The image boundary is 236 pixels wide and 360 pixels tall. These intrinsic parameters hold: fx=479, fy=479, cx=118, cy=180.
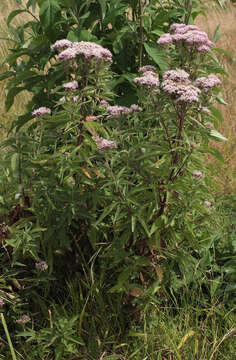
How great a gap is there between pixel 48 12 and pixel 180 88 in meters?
1.29

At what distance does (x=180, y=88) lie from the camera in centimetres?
201

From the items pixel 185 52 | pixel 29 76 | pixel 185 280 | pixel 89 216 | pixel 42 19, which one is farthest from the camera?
pixel 29 76

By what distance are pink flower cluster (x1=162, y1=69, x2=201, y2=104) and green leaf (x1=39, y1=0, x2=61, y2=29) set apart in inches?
43.3

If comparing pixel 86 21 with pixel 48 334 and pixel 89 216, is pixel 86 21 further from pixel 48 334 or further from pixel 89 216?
pixel 48 334

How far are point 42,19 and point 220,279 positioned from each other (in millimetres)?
1898

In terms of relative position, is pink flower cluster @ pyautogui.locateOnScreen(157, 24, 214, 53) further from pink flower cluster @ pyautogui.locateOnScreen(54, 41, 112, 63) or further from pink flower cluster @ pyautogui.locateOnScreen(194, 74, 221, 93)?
pink flower cluster @ pyautogui.locateOnScreen(54, 41, 112, 63)

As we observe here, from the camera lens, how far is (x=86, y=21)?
307 centimetres

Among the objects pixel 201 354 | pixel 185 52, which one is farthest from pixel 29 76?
pixel 201 354

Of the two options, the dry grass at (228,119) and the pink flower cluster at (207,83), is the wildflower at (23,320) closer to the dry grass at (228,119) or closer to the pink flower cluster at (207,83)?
the pink flower cluster at (207,83)

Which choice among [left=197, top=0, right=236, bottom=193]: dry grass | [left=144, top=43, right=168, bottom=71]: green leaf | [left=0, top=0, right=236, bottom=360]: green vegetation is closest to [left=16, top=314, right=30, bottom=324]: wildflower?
[left=0, top=0, right=236, bottom=360]: green vegetation

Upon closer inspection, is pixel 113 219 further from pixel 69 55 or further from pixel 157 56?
pixel 157 56

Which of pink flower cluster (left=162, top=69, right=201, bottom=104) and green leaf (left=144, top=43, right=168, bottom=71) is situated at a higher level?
pink flower cluster (left=162, top=69, right=201, bottom=104)

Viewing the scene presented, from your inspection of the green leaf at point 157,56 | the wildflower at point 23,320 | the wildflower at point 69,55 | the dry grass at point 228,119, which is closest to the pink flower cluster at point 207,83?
the wildflower at point 69,55

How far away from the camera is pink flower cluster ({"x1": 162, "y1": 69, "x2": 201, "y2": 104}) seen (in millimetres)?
1978
